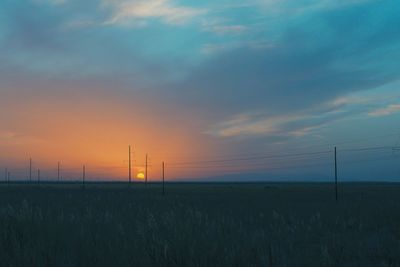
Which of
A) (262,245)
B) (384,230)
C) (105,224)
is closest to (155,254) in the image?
(262,245)

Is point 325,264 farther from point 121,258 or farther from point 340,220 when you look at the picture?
point 340,220

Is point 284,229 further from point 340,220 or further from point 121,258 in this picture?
point 121,258

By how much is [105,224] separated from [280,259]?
253 inches

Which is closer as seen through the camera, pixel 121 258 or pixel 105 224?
pixel 121 258

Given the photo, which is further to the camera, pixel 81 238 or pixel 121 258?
pixel 81 238

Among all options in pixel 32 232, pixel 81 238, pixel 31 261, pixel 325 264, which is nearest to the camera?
pixel 31 261

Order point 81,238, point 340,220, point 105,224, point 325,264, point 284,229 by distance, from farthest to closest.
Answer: point 340,220 < point 284,229 < point 105,224 < point 81,238 < point 325,264

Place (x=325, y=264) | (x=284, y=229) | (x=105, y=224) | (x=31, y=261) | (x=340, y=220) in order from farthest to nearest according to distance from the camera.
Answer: (x=340, y=220), (x=284, y=229), (x=105, y=224), (x=325, y=264), (x=31, y=261)

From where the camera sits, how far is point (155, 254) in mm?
9648

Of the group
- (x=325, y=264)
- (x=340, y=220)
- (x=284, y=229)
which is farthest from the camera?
(x=340, y=220)

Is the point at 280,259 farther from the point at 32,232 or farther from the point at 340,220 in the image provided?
the point at 340,220

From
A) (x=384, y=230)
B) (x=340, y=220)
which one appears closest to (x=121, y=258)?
(x=384, y=230)

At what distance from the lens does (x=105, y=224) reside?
1510cm

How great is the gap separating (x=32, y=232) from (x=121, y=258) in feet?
14.6
